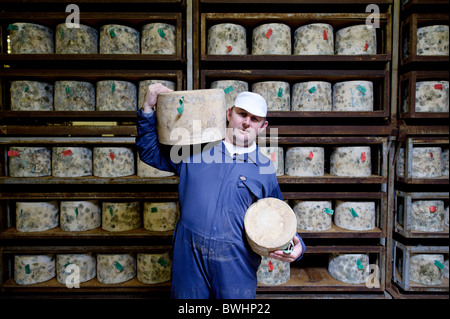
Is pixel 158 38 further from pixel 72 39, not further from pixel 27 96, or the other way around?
pixel 27 96

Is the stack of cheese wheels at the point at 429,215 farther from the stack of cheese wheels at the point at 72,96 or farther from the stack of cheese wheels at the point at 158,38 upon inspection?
Result: the stack of cheese wheels at the point at 72,96

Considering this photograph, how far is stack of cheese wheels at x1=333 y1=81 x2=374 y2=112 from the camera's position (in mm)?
1938

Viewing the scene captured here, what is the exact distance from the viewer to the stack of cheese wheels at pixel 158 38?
191 centimetres

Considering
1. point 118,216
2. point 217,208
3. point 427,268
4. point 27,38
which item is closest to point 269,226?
point 217,208

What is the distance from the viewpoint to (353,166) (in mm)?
1967

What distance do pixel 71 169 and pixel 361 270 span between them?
236 centimetres

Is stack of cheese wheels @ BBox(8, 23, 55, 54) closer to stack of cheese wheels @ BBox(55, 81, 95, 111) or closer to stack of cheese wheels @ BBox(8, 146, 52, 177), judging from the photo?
stack of cheese wheels @ BBox(55, 81, 95, 111)

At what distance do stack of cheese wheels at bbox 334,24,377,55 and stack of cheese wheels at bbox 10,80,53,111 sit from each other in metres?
2.32

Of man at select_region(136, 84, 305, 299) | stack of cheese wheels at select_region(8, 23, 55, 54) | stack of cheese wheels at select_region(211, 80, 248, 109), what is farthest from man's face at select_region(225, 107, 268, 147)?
stack of cheese wheels at select_region(8, 23, 55, 54)

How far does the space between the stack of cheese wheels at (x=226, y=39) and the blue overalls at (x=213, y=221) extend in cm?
92

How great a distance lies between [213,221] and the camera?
4.20ft

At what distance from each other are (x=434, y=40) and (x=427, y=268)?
175 cm
